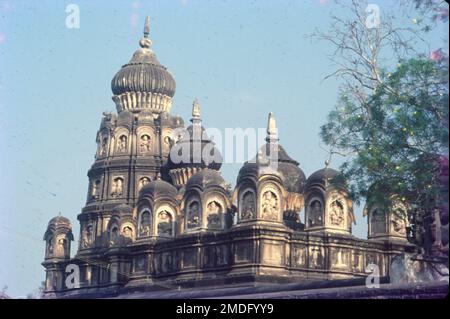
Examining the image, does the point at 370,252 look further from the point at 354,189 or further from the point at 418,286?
the point at 418,286

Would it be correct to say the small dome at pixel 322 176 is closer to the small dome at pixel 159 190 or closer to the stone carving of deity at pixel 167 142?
the small dome at pixel 159 190

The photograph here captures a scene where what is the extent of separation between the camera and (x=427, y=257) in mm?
21516

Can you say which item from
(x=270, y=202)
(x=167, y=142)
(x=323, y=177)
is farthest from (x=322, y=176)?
(x=167, y=142)

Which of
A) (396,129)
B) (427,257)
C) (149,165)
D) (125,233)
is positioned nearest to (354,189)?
(396,129)

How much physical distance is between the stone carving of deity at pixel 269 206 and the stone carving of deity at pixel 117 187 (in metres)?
15.3

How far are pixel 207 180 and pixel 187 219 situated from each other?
1.67 metres

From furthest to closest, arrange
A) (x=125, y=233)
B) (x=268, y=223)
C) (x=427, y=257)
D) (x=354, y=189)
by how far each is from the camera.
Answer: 1. (x=125, y=233)
2. (x=268, y=223)
3. (x=354, y=189)
4. (x=427, y=257)

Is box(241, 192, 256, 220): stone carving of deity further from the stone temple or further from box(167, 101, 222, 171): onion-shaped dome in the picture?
box(167, 101, 222, 171): onion-shaped dome

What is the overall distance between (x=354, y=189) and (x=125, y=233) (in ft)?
69.4

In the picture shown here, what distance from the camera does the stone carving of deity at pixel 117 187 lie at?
163 ft

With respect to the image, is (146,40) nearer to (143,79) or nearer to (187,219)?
(143,79)

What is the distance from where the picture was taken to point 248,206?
3588cm

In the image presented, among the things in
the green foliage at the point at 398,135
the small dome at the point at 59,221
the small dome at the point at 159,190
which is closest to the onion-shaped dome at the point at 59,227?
the small dome at the point at 59,221
